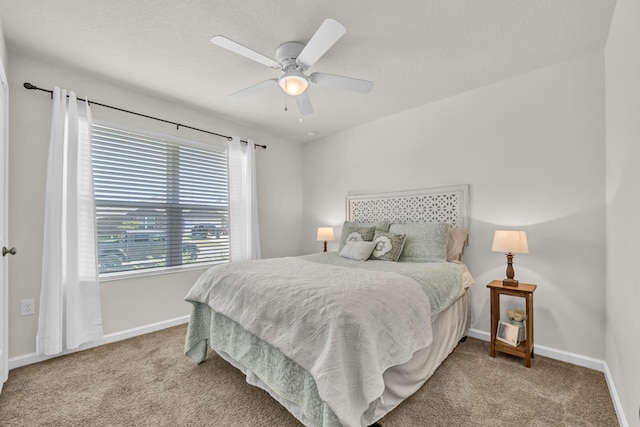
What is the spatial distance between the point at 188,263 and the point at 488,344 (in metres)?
3.31

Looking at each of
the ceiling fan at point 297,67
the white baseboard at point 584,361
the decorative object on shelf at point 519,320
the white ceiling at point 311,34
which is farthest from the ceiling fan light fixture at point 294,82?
the white baseboard at point 584,361

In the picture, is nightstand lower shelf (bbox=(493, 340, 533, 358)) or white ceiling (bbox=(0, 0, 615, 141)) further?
nightstand lower shelf (bbox=(493, 340, 533, 358))

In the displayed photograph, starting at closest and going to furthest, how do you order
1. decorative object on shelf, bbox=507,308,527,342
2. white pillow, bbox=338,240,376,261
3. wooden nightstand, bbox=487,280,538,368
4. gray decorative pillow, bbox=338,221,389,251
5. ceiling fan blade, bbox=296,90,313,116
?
wooden nightstand, bbox=487,280,538,368, decorative object on shelf, bbox=507,308,527,342, ceiling fan blade, bbox=296,90,313,116, white pillow, bbox=338,240,376,261, gray decorative pillow, bbox=338,221,389,251

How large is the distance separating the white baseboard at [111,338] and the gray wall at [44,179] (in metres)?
0.04

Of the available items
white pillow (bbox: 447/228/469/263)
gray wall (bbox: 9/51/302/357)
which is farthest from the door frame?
white pillow (bbox: 447/228/469/263)

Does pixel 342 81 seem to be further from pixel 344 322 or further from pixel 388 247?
pixel 344 322

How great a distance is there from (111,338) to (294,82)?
9.53ft

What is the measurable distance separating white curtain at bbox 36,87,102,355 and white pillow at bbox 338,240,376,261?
2402 millimetres

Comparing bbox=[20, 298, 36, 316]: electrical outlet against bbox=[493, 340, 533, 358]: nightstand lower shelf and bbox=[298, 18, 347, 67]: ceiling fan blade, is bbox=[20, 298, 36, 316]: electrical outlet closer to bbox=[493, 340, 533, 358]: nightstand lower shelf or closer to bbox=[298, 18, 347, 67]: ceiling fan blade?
bbox=[298, 18, 347, 67]: ceiling fan blade

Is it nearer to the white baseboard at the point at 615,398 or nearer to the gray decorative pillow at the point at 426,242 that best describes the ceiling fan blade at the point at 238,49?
the gray decorative pillow at the point at 426,242

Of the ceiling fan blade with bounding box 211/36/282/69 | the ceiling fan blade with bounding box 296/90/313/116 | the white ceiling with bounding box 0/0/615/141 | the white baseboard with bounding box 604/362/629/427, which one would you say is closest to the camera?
the white baseboard with bounding box 604/362/629/427

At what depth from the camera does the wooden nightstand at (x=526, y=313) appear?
2191 millimetres

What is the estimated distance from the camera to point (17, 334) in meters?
2.26

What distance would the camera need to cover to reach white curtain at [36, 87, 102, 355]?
90.9 inches
